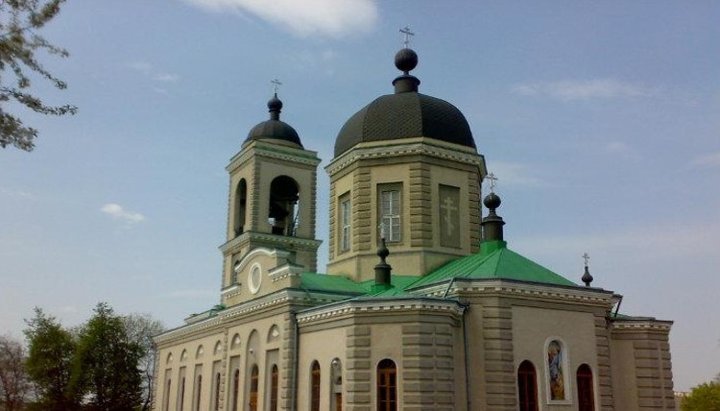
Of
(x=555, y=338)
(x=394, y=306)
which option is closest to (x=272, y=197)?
(x=394, y=306)

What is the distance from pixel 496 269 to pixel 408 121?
23.5 ft

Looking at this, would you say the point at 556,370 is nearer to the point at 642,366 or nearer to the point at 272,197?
the point at 642,366

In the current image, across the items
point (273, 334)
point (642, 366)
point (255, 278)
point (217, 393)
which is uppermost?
point (255, 278)

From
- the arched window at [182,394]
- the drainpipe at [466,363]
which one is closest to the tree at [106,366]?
the arched window at [182,394]

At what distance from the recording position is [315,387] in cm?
2084

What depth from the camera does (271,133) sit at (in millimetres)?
33500

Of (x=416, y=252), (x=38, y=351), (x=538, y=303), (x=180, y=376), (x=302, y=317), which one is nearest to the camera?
(x=538, y=303)

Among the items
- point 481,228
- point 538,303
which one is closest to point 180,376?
point 481,228

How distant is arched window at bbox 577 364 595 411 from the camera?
19750 mm

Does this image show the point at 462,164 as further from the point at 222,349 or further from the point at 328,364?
the point at 222,349

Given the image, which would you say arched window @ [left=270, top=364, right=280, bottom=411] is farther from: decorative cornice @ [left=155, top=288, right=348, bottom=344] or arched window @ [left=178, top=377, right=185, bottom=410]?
arched window @ [left=178, top=377, right=185, bottom=410]

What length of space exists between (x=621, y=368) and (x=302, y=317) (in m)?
10.4

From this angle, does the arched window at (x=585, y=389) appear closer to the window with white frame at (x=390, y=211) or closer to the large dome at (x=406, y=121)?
the window with white frame at (x=390, y=211)

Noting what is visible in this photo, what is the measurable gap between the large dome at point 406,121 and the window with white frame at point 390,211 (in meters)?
1.87
